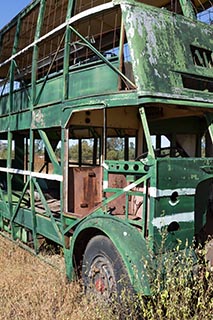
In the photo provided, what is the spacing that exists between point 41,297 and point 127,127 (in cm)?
279

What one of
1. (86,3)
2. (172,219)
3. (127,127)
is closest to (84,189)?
(127,127)

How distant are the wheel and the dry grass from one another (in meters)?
0.18

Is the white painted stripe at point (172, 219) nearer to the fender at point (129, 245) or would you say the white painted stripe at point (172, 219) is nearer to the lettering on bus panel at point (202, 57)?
the fender at point (129, 245)

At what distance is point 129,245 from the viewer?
3424 millimetres

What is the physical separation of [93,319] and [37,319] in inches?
24.5

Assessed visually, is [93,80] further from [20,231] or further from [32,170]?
[20,231]

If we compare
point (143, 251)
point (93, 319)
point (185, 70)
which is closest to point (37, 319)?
point (93, 319)

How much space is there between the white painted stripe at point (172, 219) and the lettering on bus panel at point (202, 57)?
185cm

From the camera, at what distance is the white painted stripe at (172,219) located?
3.33 m

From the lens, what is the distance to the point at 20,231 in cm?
688

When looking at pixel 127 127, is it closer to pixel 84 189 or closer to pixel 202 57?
pixel 84 189

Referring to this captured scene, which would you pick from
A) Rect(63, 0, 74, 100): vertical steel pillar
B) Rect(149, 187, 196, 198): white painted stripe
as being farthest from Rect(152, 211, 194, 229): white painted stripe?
Rect(63, 0, 74, 100): vertical steel pillar

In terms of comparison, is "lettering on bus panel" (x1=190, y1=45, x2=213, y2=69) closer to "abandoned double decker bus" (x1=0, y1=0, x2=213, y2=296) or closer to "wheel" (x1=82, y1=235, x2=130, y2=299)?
"abandoned double decker bus" (x1=0, y1=0, x2=213, y2=296)

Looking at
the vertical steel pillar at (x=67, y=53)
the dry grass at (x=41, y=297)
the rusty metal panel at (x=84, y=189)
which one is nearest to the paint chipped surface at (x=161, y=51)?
the vertical steel pillar at (x=67, y=53)
